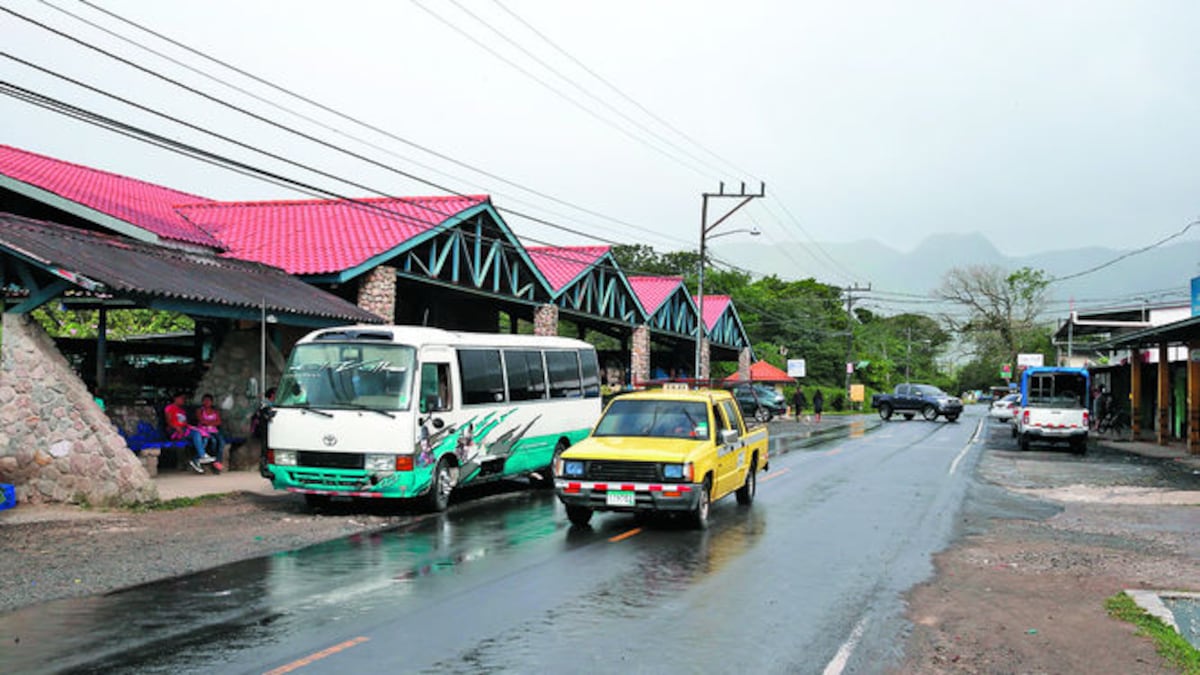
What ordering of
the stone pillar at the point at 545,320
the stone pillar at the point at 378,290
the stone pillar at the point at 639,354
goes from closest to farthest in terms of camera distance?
1. the stone pillar at the point at 378,290
2. the stone pillar at the point at 545,320
3. the stone pillar at the point at 639,354

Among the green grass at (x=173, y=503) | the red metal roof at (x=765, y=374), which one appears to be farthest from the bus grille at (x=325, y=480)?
the red metal roof at (x=765, y=374)

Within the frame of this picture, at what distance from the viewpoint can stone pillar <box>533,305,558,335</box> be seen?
3250cm

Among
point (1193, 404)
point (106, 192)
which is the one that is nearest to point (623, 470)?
point (106, 192)

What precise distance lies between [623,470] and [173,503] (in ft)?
→ 22.3

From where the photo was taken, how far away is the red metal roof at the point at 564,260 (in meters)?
34.8

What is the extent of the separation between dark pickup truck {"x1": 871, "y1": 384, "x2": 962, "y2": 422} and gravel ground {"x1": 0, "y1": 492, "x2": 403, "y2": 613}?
1739 inches

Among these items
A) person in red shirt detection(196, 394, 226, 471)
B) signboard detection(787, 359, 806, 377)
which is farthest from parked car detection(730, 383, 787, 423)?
person in red shirt detection(196, 394, 226, 471)

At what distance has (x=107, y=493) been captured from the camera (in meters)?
14.1

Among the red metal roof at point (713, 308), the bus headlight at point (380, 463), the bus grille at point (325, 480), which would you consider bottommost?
the bus grille at point (325, 480)

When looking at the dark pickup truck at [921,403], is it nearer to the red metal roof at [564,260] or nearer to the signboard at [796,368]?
the signboard at [796,368]

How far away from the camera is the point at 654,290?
1896 inches

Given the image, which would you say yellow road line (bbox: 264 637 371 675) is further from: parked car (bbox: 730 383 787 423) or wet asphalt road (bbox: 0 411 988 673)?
parked car (bbox: 730 383 787 423)

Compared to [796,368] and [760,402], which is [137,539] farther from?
[796,368]

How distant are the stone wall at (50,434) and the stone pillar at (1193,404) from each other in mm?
29695
